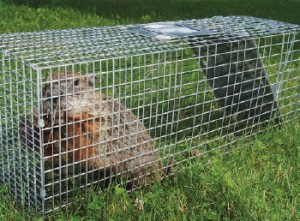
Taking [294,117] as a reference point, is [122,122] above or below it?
above

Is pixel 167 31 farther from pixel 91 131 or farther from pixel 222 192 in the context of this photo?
pixel 222 192

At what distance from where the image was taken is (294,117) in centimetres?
399

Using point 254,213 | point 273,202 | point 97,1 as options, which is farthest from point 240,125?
point 97,1

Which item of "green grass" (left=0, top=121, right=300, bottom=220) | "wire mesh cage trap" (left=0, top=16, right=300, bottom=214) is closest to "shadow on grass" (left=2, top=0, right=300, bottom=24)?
"wire mesh cage trap" (left=0, top=16, right=300, bottom=214)

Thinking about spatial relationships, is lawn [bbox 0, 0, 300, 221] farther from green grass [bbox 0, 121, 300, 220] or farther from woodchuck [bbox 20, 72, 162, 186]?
woodchuck [bbox 20, 72, 162, 186]

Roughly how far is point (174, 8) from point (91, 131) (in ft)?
25.3

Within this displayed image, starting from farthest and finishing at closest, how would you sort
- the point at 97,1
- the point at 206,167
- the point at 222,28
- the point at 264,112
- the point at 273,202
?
1. the point at 97,1
2. the point at 264,112
3. the point at 222,28
4. the point at 206,167
5. the point at 273,202

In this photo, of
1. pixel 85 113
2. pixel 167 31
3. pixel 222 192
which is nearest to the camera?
pixel 85 113

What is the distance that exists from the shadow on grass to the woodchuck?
19.7 feet

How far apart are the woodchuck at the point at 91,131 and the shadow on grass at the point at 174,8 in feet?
19.7

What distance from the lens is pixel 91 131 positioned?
9.14 ft

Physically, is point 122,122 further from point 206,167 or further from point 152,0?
point 152,0

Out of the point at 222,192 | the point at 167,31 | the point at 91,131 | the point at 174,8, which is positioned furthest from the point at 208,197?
the point at 174,8

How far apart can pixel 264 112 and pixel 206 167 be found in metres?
0.96
